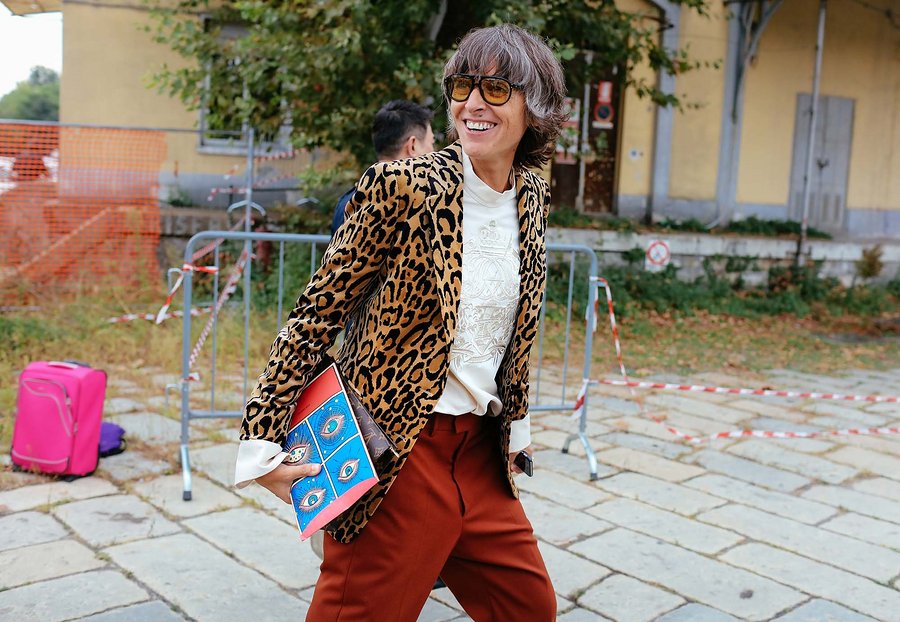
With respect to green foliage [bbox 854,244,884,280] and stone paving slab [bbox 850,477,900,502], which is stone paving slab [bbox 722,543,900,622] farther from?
green foliage [bbox 854,244,884,280]

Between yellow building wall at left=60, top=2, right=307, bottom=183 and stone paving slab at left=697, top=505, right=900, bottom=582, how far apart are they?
8.58 meters

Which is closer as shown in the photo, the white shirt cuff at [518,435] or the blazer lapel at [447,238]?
the blazer lapel at [447,238]

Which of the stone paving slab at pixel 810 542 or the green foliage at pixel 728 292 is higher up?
the green foliage at pixel 728 292

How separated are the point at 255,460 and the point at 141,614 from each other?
1668mm

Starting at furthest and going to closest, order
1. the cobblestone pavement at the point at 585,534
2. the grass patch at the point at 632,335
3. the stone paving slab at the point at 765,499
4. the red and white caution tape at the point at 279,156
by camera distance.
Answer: the red and white caution tape at the point at 279,156 < the grass patch at the point at 632,335 < the stone paving slab at the point at 765,499 < the cobblestone pavement at the point at 585,534

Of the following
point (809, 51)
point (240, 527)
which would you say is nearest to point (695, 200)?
point (809, 51)

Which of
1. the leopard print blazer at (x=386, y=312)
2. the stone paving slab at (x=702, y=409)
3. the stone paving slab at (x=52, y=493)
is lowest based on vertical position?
the stone paving slab at (x=52, y=493)

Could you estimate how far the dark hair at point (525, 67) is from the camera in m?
2.09

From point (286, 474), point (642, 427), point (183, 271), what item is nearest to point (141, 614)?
point (286, 474)

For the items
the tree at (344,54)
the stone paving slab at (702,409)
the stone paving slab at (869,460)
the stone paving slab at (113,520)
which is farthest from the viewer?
the tree at (344,54)

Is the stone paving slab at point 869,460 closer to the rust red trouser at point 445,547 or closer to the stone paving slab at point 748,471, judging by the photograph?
the stone paving slab at point 748,471

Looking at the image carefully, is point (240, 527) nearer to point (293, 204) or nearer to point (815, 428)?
point (815, 428)

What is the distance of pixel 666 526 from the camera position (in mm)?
4430

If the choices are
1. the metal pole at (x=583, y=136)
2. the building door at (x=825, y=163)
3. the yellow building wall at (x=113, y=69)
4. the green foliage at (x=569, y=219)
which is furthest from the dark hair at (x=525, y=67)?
the building door at (x=825, y=163)
